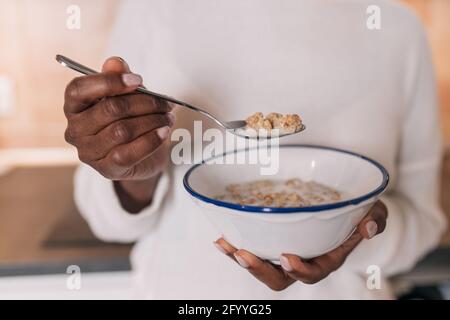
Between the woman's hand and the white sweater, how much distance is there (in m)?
0.06

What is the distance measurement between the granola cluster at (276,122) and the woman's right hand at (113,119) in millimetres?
60

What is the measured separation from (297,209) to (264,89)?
14cm

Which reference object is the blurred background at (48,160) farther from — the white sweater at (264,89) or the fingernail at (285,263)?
the fingernail at (285,263)

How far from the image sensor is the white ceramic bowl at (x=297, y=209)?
276 millimetres

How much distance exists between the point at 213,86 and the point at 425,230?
303 mm

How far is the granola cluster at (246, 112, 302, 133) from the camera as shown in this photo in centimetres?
31

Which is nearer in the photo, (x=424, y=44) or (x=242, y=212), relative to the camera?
(x=242, y=212)

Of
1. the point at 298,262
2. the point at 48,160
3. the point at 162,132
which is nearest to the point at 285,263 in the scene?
the point at 298,262

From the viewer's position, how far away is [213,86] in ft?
1.26

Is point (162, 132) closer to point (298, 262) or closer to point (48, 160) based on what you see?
point (298, 262)

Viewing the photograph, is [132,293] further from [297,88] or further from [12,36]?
[12,36]

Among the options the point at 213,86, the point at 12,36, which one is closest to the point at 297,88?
the point at 213,86

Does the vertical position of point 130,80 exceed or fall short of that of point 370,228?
it exceeds it

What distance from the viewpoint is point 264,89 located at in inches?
14.7
